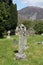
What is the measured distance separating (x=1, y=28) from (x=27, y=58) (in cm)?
1941

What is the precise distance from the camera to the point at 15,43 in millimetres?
22625

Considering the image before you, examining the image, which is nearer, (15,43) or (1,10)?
(15,43)

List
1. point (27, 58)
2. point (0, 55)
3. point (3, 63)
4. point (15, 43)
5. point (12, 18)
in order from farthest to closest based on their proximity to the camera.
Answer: point (12, 18) → point (15, 43) → point (0, 55) → point (27, 58) → point (3, 63)

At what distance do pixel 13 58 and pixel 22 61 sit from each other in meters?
1.19

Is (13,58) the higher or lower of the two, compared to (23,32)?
lower

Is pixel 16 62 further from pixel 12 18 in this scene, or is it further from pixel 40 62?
pixel 12 18

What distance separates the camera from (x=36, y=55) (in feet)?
58.0

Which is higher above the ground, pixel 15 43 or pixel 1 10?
pixel 1 10

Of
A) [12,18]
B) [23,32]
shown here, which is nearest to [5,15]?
[12,18]

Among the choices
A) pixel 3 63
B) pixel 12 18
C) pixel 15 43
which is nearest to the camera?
pixel 3 63

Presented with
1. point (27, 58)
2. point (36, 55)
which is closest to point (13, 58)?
point (27, 58)

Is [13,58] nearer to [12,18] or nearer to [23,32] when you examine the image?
[23,32]

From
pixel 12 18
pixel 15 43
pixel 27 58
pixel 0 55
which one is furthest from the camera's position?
pixel 12 18

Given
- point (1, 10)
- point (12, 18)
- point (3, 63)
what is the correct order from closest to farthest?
point (3, 63)
point (1, 10)
point (12, 18)
